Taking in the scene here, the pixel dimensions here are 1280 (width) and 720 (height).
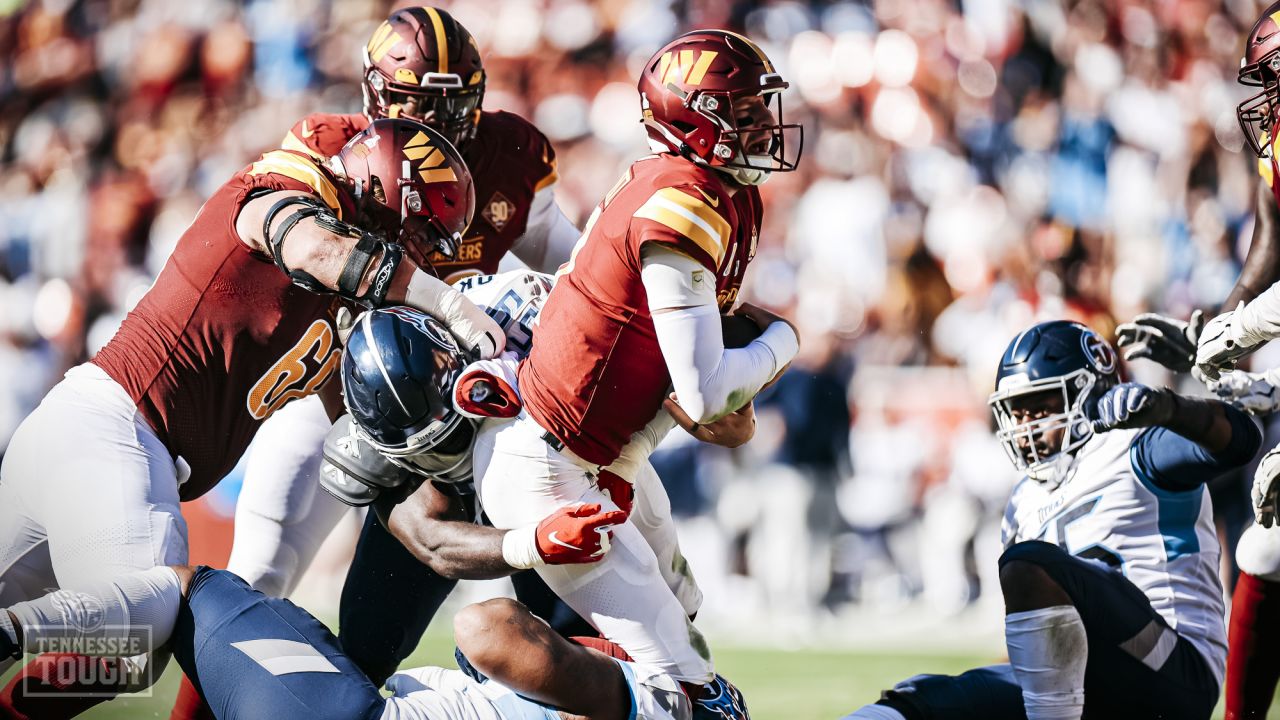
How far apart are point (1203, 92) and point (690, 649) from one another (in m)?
6.37

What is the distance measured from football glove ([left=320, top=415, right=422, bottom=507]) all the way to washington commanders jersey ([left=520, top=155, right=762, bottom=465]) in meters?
0.49

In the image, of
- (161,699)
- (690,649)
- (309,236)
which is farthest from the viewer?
(161,699)

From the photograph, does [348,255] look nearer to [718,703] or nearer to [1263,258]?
[718,703]

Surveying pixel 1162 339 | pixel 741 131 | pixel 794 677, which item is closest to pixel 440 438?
pixel 741 131

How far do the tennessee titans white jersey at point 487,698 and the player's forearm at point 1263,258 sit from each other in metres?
2.33

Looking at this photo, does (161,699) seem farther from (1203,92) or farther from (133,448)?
(1203,92)

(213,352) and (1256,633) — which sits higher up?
(213,352)

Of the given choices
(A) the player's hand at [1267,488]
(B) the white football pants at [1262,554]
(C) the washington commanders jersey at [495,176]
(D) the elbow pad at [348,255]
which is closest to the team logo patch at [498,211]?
(C) the washington commanders jersey at [495,176]

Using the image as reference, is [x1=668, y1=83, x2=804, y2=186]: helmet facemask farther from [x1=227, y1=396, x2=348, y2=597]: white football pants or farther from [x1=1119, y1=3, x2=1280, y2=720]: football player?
[x1=227, y1=396, x2=348, y2=597]: white football pants

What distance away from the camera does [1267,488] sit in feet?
12.2

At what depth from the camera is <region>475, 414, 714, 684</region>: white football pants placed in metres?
3.06

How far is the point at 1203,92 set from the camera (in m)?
8.10

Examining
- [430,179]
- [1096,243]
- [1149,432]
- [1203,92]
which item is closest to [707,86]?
[430,179]

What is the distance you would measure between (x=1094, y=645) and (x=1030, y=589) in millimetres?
245
